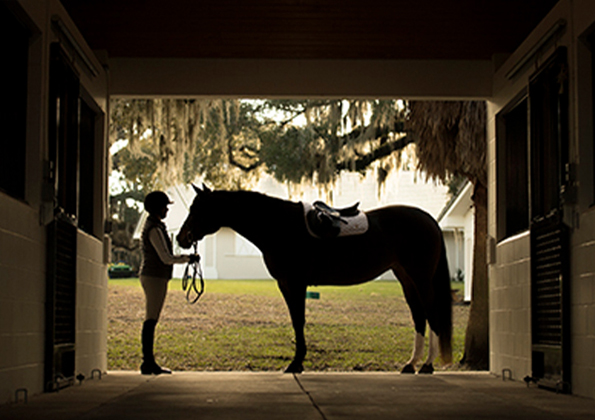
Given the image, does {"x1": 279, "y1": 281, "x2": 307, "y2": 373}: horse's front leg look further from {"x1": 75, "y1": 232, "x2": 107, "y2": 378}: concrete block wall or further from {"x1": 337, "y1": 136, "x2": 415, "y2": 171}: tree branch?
{"x1": 337, "y1": 136, "x2": 415, "y2": 171}: tree branch

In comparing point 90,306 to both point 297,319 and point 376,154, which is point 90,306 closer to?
point 297,319

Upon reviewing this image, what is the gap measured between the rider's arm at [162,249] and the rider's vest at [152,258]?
0.06 m

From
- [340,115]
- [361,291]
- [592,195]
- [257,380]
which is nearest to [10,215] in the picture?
[257,380]

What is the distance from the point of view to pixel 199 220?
7527 millimetres

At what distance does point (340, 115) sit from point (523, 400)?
842cm

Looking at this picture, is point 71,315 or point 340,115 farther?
point 340,115

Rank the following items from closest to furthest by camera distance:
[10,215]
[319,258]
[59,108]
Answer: [10,215] < [59,108] < [319,258]

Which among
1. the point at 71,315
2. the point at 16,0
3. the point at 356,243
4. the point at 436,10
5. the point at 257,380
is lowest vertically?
the point at 257,380

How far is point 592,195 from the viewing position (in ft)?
17.8

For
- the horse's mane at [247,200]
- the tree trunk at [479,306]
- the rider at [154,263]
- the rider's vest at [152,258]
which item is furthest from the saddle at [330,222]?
the tree trunk at [479,306]

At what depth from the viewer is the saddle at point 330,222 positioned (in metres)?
7.61

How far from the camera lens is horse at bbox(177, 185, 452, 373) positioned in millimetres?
7531

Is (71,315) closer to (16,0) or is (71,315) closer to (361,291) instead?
(16,0)

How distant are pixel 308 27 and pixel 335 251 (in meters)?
1.90
